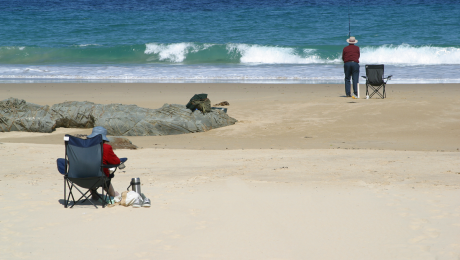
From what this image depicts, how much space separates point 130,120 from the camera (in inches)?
367

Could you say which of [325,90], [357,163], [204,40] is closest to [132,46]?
[204,40]

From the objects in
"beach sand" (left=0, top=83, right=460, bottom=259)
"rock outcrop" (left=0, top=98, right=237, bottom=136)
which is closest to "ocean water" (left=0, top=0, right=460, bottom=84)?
"rock outcrop" (left=0, top=98, right=237, bottom=136)

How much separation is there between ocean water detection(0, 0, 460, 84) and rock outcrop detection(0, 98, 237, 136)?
862 cm

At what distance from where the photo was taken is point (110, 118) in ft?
30.6

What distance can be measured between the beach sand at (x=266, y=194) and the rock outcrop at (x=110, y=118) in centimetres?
27

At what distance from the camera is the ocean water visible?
2052 cm

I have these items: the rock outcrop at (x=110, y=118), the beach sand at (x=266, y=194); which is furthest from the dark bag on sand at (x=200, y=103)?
the beach sand at (x=266, y=194)

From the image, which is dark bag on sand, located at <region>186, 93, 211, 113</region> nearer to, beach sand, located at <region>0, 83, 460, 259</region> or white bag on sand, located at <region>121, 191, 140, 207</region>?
beach sand, located at <region>0, 83, 460, 259</region>

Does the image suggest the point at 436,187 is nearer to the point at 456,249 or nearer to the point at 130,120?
the point at 456,249

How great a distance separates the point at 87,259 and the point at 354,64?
1072 centimetres

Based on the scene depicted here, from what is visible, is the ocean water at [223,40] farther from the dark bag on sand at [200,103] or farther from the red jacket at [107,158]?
the red jacket at [107,158]

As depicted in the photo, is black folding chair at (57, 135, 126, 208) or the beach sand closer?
the beach sand

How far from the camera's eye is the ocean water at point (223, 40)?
20.5 metres

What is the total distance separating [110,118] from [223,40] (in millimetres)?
21178
